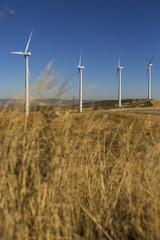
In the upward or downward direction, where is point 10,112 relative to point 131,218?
upward

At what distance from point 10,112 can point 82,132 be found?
1.45 meters

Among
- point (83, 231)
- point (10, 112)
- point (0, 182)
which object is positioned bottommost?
point (83, 231)

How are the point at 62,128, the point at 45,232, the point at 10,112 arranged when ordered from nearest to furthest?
the point at 45,232 < the point at 62,128 < the point at 10,112

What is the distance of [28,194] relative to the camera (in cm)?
269

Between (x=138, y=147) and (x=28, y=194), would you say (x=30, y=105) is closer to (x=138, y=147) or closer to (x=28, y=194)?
(x=28, y=194)

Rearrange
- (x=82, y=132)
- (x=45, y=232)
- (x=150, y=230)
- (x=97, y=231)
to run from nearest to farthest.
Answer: (x=150, y=230)
(x=45, y=232)
(x=97, y=231)
(x=82, y=132)

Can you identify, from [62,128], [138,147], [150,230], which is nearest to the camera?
[150,230]

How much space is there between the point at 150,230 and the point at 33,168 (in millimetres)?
1452

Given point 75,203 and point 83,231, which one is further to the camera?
point 75,203

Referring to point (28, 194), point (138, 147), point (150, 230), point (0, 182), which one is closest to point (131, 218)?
point (150, 230)

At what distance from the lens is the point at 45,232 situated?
2854 mm

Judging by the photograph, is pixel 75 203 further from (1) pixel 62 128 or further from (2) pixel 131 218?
(1) pixel 62 128

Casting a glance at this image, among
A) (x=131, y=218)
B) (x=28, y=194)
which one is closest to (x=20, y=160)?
(x=28, y=194)

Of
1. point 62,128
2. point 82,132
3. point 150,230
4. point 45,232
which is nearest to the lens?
point 150,230
